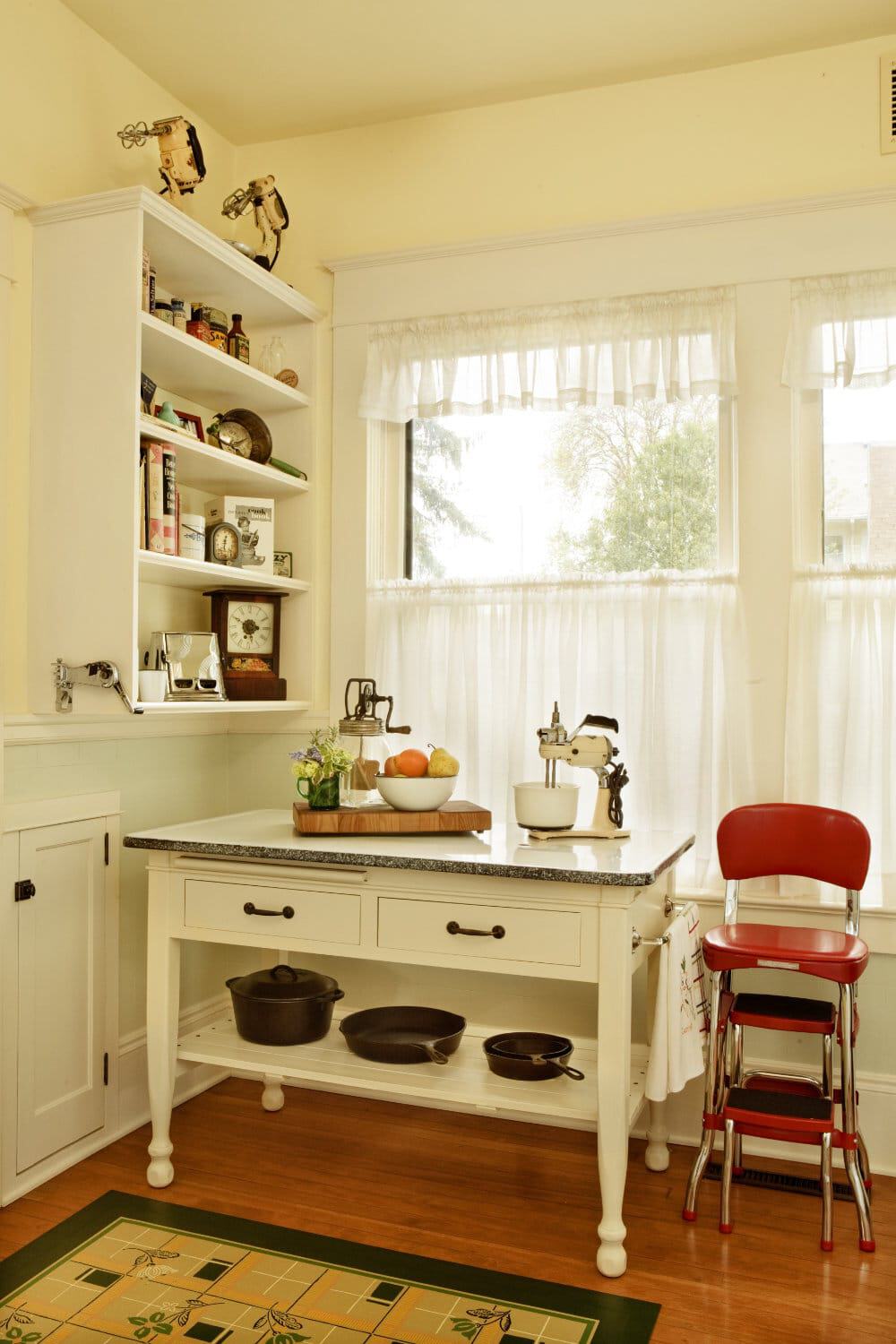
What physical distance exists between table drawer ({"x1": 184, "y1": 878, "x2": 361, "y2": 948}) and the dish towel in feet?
2.45

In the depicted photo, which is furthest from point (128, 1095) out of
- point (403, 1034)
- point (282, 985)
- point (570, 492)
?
point (570, 492)

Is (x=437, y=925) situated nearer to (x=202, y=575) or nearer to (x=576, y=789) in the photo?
(x=576, y=789)

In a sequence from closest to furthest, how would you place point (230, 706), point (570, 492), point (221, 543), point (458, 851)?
point (458, 851) → point (230, 706) → point (221, 543) → point (570, 492)

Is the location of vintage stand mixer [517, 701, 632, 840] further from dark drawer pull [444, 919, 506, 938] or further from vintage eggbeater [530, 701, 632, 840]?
dark drawer pull [444, 919, 506, 938]

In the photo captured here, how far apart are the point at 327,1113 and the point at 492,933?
1.23m

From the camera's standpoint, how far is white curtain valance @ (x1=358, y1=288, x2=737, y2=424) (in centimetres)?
314

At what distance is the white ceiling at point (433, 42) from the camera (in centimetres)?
295

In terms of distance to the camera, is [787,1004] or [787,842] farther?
[787,842]

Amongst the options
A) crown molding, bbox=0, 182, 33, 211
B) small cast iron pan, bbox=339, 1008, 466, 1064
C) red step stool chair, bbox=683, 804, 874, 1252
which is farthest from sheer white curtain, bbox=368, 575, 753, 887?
crown molding, bbox=0, 182, 33, 211

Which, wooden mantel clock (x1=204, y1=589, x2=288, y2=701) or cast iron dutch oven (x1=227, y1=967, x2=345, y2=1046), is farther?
wooden mantel clock (x1=204, y1=589, x2=288, y2=701)

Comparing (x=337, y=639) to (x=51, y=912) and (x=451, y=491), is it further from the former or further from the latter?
(x=51, y=912)

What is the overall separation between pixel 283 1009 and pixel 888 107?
9.68 ft

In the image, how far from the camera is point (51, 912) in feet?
9.38

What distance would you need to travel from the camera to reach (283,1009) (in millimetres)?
2805
